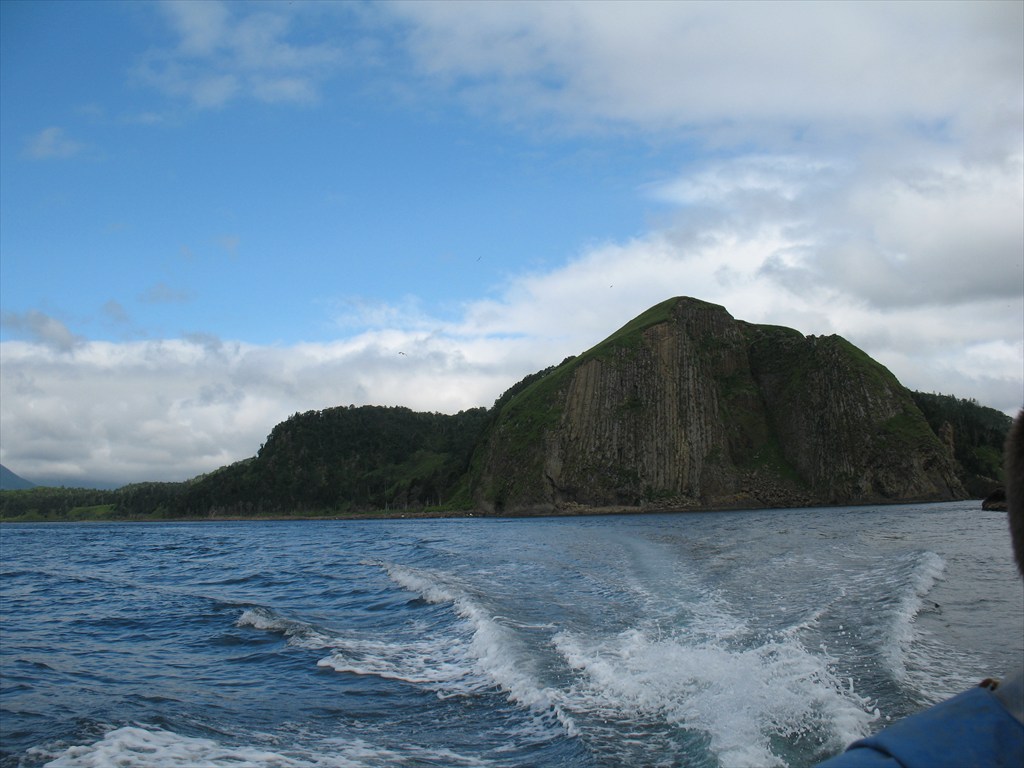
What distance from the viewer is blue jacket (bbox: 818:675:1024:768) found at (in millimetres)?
1726

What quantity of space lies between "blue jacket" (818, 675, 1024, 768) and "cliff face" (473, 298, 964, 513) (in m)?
114

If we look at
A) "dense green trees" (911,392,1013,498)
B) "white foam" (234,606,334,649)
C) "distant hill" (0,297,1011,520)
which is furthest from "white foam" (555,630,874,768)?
"dense green trees" (911,392,1013,498)

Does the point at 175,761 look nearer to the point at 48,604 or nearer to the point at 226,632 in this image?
the point at 226,632

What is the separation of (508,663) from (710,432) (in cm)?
11395

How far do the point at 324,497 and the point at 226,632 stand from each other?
176428mm

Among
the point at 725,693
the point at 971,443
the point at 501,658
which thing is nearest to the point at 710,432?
the point at 971,443

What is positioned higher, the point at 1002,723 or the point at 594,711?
the point at 1002,723

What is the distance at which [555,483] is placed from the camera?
119 metres

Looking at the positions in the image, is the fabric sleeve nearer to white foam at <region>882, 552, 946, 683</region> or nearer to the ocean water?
the ocean water

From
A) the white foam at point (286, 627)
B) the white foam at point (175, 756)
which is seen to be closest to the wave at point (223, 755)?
the white foam at point (175, 756)

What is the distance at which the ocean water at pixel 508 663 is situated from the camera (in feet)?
27.7

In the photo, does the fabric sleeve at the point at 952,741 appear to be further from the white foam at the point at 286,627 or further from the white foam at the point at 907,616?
the white foam at the point at 286,627

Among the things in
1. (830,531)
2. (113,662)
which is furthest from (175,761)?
(830,531)

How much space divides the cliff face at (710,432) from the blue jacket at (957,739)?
114161mm
